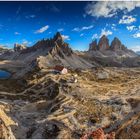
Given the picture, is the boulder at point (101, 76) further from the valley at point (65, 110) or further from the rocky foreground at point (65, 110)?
the rocky foreground at point (65, 110)

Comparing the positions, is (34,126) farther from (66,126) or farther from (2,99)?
(2,99)

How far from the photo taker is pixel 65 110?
78.8 meters

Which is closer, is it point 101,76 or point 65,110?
point 65,110

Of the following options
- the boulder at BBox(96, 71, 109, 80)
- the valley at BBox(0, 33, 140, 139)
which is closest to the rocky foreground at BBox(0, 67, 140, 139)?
the valley at BBox(0, 33, 140, 139)

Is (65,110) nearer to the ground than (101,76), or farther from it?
nearer to the ground

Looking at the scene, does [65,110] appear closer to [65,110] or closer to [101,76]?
[65,110]

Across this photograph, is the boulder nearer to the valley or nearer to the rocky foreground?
the valley

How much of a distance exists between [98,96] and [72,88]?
→ 14.0m

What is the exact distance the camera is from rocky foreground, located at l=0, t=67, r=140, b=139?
6381 cm

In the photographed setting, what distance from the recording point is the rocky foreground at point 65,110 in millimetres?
63812

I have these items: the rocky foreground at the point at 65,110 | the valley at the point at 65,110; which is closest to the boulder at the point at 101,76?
the valley at the point at 65,110

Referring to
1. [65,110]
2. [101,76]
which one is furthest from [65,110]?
[101,76]

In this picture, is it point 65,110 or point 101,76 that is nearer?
point 65,110

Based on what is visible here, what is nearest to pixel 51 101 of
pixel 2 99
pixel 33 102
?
pixel 33 102
